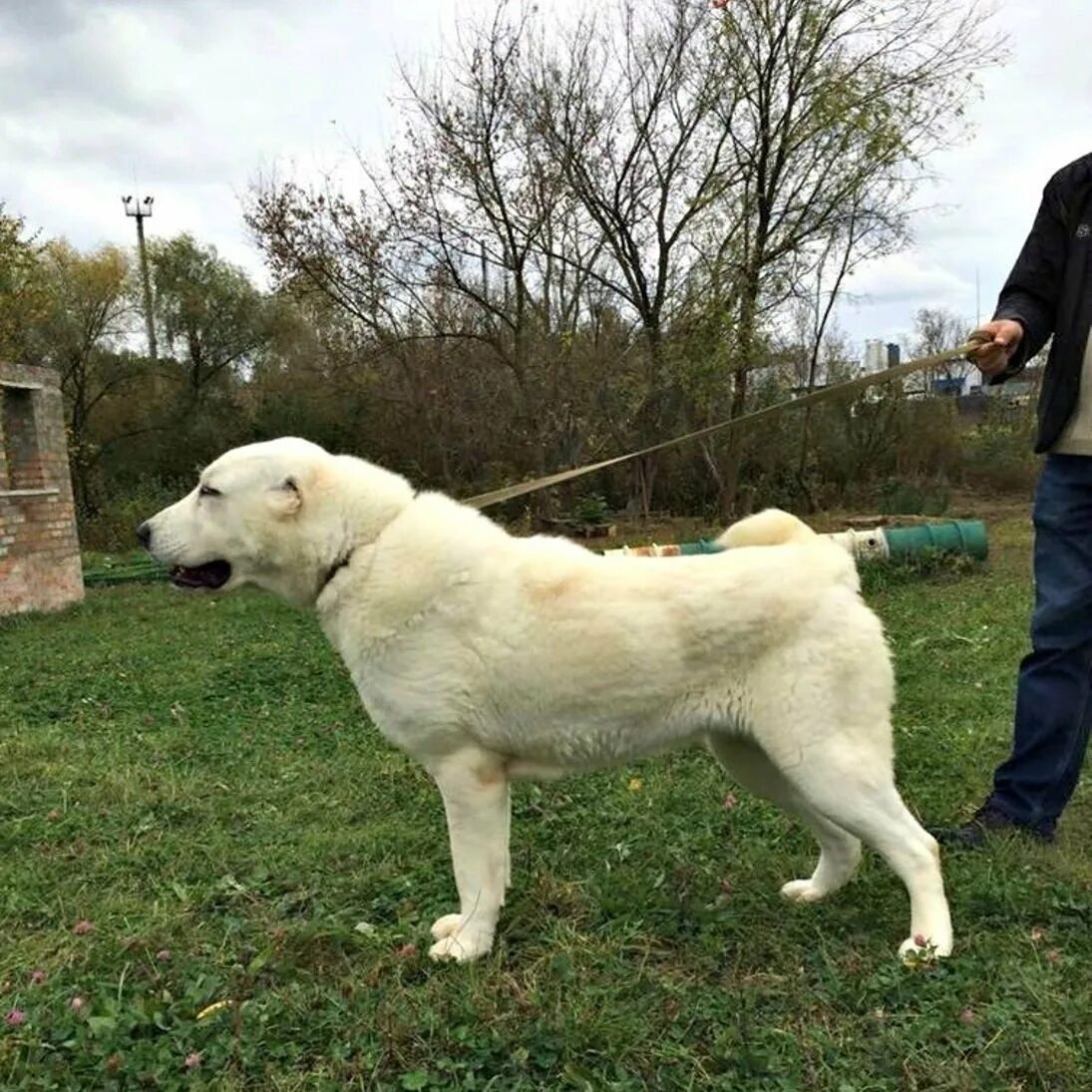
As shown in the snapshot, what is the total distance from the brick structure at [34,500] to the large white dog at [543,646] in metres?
10.6

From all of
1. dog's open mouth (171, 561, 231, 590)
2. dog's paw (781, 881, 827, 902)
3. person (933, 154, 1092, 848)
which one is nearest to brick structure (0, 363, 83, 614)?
dog's open mouth (171, 561, 231, 590)

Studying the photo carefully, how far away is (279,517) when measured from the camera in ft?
10.1

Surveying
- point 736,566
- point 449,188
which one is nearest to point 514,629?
point 736,566

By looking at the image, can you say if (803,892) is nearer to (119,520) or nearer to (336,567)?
(336,567)

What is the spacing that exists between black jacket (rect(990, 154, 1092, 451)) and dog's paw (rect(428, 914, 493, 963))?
2608 millimetres

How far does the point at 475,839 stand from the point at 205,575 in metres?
1.25

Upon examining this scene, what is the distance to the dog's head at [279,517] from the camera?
3.10 metres

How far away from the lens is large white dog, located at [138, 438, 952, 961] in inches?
114

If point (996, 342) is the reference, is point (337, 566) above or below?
below

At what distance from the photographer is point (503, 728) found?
2.98m

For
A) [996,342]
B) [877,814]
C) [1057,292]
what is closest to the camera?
[877,814]

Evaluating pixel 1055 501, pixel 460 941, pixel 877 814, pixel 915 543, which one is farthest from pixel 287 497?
pixel 915 543

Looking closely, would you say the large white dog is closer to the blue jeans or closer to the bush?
the blue jeans

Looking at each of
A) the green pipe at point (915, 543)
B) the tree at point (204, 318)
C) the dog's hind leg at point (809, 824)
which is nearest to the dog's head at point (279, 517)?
the dog's hind leg at point (809, 824)
